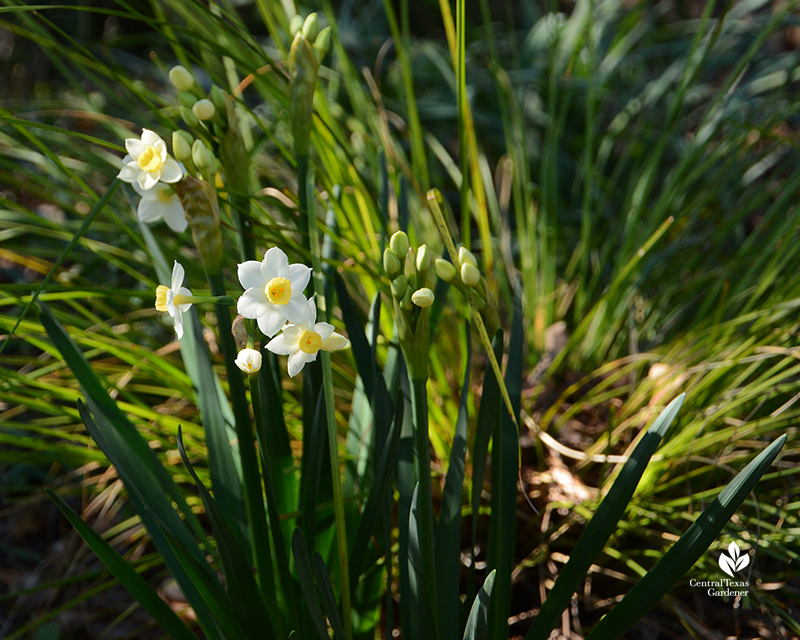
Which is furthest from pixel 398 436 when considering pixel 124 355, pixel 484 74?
pixel 484 74

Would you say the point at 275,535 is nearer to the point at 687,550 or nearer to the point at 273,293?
the point at 273,293

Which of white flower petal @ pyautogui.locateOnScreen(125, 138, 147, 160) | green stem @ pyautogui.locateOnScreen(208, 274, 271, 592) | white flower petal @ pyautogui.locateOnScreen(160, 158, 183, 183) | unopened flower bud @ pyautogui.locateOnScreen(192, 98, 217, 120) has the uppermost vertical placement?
unopened flower bud @ pyautogui.locateOnScreen(192, 98, 217, 120)

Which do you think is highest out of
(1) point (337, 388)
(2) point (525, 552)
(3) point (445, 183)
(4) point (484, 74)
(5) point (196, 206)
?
(4) point (484, 74)

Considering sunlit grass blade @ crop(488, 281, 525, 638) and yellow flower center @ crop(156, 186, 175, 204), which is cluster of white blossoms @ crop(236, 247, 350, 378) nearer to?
yellow flower center @ crop(156, 186, 175, 204)

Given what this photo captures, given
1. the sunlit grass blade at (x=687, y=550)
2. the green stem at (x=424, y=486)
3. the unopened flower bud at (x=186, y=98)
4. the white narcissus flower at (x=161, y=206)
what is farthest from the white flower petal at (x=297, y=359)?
the sunlit grass blade at (x=687, y=550)

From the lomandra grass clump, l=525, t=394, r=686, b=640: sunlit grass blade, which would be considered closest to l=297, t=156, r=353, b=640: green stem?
the lomandra grass clump

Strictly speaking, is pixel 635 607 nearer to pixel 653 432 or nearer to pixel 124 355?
pixel 653 432

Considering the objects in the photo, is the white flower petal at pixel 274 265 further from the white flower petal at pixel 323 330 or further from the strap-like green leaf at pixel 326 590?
the strap-like green leaf at pixel 326 590
